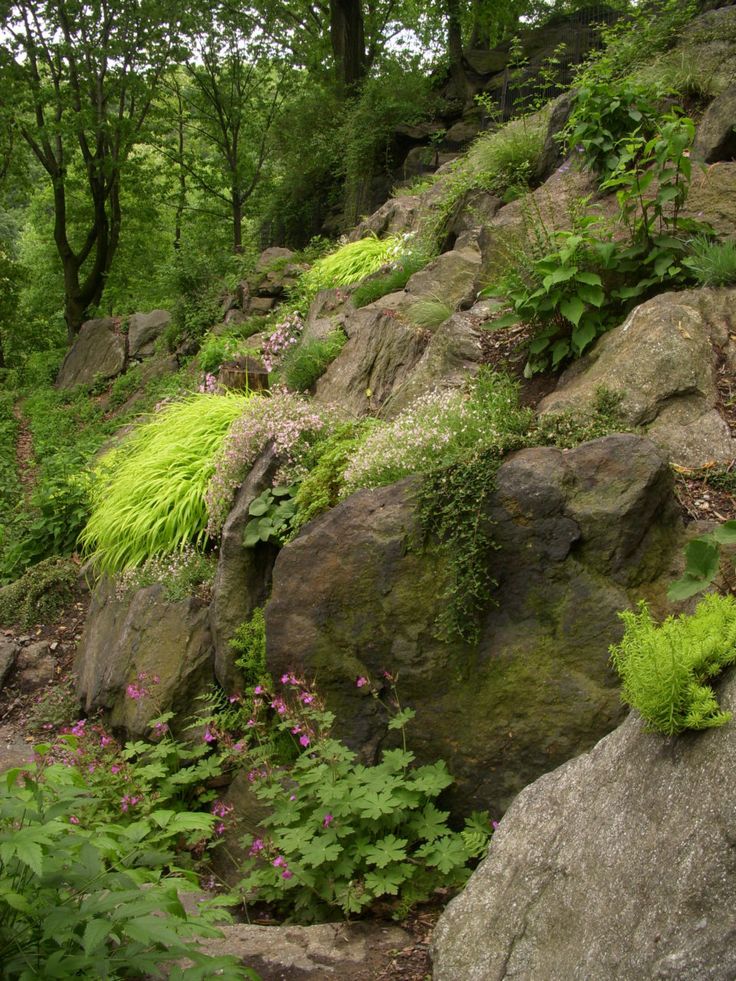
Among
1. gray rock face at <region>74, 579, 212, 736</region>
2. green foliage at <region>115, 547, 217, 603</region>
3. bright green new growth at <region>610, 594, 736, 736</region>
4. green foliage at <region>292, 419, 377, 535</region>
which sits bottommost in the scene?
gray rock face at <region>74, 579, 212, 736</region>

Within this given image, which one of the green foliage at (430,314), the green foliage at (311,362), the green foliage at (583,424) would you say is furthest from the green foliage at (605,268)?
the green foliage at (311,362)

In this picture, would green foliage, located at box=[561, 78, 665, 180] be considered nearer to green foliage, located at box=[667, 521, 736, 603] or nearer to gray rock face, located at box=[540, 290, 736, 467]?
gray rock face, located at box=[540, 290, 736, 467]

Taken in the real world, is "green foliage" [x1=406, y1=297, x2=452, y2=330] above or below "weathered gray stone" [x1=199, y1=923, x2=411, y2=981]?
above

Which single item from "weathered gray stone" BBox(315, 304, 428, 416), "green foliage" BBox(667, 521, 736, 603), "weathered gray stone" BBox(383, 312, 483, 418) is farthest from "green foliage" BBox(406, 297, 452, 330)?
"green foliage" BBox(667, 521, 736, 603)

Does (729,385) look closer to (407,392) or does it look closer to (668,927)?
(407,392)

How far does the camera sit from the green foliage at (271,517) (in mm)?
5539

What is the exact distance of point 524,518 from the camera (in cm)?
419

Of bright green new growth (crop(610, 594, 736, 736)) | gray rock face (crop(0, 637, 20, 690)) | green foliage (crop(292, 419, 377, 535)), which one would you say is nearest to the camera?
bright green new growth (crop(610, 594, 736, 736))

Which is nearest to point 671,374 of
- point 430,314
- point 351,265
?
point 430,314

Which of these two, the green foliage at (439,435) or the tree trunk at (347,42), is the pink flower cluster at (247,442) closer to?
the green foliage at (439,435)

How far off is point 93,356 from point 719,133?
12633 millimetres

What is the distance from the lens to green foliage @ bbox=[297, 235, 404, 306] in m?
10.1

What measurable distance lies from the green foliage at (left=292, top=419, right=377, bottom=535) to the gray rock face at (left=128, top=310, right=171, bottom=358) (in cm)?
1045

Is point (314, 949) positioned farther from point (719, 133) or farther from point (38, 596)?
point (719, 133)
